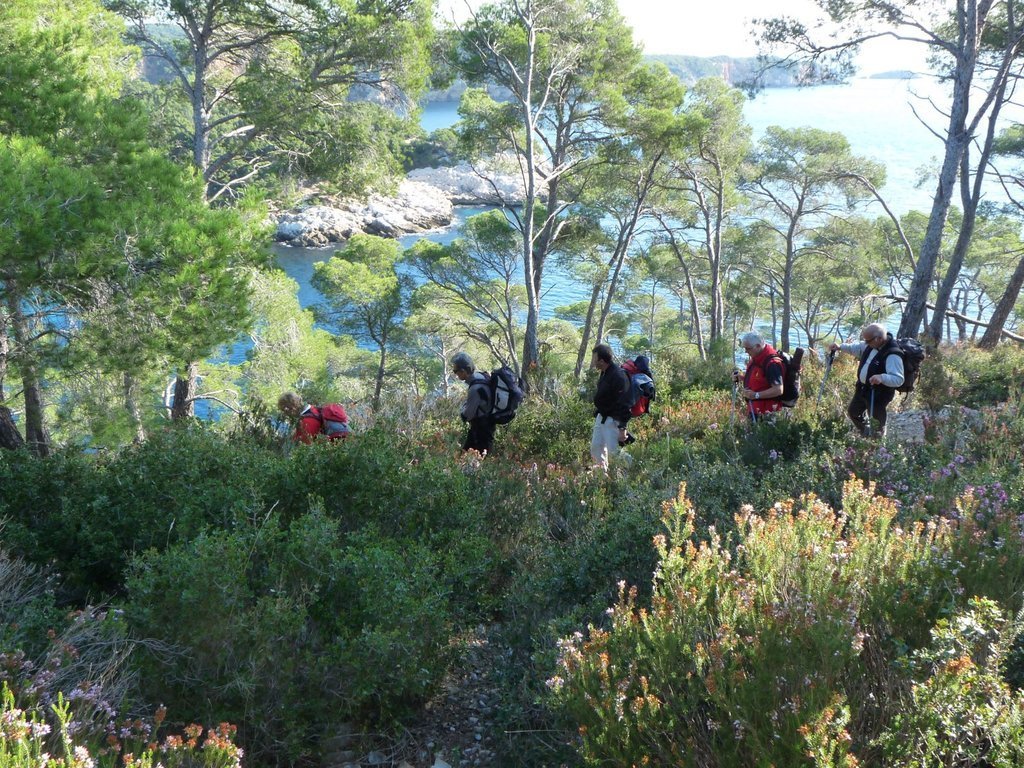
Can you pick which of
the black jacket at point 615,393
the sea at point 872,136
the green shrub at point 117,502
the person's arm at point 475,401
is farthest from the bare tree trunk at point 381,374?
the green shrub at point 117,502

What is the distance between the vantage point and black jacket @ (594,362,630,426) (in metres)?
6.57

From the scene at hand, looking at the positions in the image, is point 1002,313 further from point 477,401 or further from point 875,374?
point 477,401

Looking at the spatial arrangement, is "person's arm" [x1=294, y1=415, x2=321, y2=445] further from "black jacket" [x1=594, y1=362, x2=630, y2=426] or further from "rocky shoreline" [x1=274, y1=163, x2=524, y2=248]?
"rocky shoreline" [x1=274, y1=163, x2=524, y2=248]

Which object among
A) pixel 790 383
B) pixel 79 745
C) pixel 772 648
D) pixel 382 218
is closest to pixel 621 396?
pixel 790 383

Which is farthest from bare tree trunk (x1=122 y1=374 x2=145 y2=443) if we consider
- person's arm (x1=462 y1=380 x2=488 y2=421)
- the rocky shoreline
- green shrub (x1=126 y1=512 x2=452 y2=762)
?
the rocky shoreline

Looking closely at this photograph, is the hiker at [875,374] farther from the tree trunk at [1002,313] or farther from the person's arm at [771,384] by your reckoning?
the tree trunk at [1002,313]

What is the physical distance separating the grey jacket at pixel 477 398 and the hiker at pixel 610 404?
0.98 m

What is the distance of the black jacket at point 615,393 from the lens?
6.57m

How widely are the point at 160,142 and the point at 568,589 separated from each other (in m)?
10.2

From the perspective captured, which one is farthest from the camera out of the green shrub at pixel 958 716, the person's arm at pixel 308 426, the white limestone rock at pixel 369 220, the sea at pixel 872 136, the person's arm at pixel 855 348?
the white limestone rock at pixel 369 220

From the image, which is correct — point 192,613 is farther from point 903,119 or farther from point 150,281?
point 903,119

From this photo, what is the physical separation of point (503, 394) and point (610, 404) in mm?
956

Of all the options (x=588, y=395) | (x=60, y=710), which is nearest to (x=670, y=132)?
(x=588, y=395)

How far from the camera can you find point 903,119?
131750 millimetres
